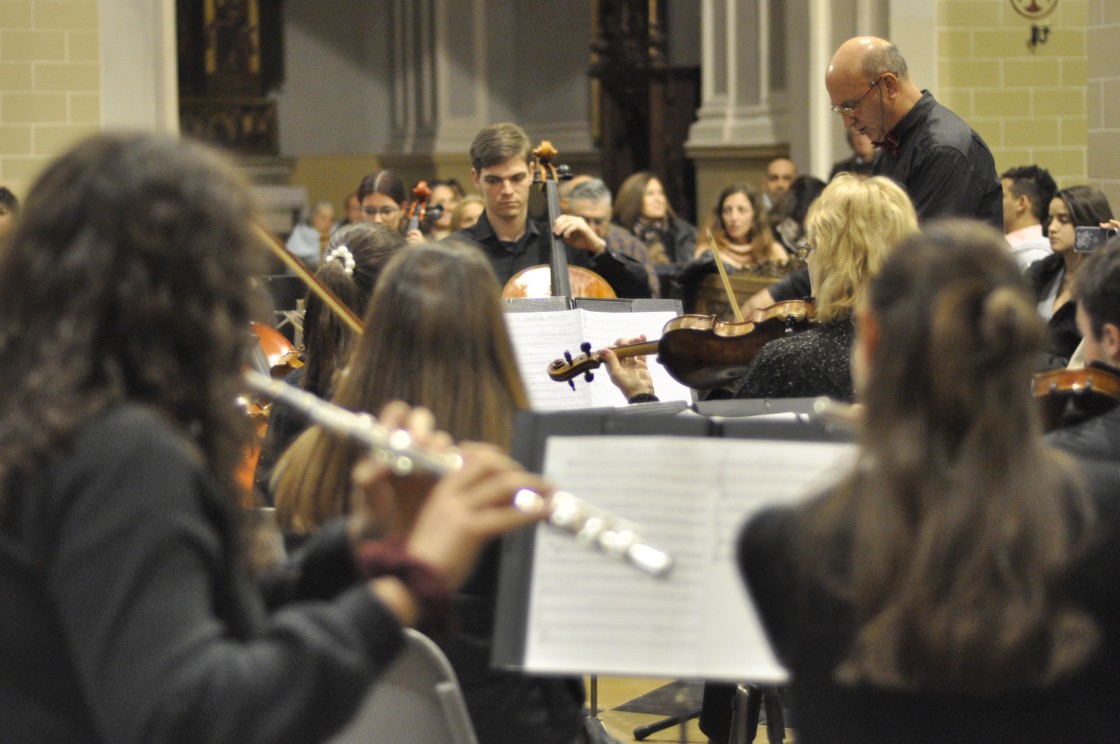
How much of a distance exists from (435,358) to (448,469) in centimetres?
70

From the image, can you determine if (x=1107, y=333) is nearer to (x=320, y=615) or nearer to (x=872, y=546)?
(x=872, y=546)

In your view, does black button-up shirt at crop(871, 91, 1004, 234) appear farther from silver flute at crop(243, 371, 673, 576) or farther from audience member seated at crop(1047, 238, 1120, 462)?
silver flute at crop(243, 371, 673, 576)

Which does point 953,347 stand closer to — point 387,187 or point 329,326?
point 329,326

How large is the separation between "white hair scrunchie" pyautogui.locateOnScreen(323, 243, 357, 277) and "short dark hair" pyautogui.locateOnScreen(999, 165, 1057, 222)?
364 centimetres

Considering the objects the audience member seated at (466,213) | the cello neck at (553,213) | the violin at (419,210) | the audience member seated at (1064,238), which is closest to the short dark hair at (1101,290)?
the cello neck at (553,213)

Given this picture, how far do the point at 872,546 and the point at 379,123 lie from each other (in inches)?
486

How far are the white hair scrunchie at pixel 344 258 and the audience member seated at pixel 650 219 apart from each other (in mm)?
4492

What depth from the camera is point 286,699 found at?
119cm

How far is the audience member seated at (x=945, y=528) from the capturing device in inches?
→ 51.5

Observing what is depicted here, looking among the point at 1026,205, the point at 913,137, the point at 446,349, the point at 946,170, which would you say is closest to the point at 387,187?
the point at 1026,205

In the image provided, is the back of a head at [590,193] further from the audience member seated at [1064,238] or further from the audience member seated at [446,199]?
the audience member seated at [1064,238]

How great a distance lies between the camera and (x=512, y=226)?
4.52 m

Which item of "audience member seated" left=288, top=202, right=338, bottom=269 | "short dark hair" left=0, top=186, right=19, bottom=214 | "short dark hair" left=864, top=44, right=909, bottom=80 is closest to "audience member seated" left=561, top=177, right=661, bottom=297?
"short dark hair" left=0, top=186, right=19, bottom=214

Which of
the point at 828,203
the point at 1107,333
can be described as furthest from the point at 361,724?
the point at 828,203
